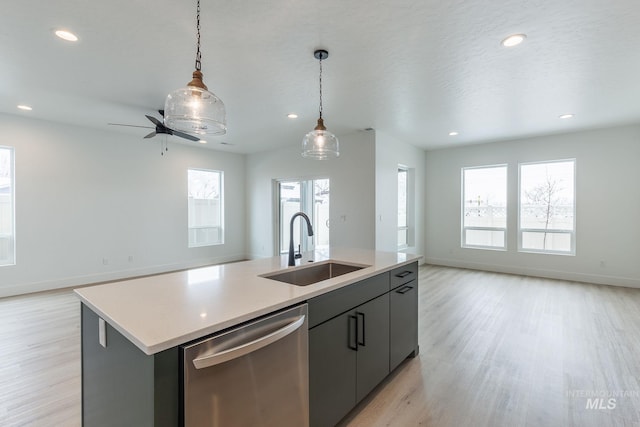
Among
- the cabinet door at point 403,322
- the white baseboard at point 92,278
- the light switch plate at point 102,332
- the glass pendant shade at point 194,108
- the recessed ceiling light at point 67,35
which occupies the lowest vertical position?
the white baseboard at point 92,278

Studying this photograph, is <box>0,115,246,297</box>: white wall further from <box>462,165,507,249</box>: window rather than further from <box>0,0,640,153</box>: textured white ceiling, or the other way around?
<box>462,165,507,249</box>: window

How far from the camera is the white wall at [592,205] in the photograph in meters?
4.97

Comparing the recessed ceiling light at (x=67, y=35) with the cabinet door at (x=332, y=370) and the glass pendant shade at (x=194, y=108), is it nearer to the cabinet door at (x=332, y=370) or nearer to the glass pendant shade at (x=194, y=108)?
the glass pendant shade at (x=194, y=108)

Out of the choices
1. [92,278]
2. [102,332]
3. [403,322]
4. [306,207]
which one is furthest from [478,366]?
[92,278]

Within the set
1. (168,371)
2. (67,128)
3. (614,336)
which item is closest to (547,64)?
(614,336)

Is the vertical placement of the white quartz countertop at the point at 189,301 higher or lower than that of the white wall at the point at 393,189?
lower

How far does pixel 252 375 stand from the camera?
1233 millimetres

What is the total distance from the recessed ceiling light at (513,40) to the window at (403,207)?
410cm

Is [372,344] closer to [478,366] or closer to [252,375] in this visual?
[252,375]

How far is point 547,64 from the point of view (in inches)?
113

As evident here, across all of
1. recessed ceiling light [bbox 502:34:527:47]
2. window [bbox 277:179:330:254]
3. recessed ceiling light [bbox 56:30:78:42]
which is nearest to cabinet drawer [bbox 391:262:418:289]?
recessed ceiling light [bbox 502:34:527:47]

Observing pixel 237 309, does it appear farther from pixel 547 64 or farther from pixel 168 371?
pixel 547 64

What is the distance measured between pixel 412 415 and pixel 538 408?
0.87m

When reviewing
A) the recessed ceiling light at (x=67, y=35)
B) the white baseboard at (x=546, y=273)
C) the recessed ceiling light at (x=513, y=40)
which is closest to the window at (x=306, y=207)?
the white baseboard at (x=546, y=273)
